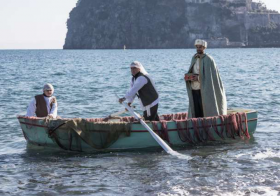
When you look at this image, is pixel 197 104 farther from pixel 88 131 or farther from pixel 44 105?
pixel 44 105

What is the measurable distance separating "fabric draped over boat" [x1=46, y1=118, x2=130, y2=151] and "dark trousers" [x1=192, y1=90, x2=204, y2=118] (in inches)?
81.2

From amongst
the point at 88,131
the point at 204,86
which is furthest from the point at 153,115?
the point at 88,131

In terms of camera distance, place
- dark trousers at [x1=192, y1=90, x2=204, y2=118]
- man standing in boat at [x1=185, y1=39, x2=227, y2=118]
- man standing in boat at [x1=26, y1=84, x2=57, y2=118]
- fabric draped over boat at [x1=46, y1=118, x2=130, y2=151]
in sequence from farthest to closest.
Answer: dark trousers at [x1=192, y1=90, x2=204, y2=118]
man standing in boat at [x1=185, y1=39, x2=227, y2=118]
man standing in boat at [x1=26, y1=84, x2=57, y2=118]
fabric draped over boat at [x1=46, y1=118, x2=130, y2=151]

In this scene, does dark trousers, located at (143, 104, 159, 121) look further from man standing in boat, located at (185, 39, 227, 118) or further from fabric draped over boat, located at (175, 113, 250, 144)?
man standing in boat, located at (185, 39, 227, 118)

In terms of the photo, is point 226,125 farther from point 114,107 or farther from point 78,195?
point 114,107

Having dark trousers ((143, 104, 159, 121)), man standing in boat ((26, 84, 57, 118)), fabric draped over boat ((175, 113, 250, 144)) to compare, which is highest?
man standing in boat ((26, 84, 57, 118))

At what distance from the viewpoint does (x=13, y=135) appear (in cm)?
1619

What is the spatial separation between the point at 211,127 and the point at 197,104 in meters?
0.80

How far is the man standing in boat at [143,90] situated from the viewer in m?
12.7

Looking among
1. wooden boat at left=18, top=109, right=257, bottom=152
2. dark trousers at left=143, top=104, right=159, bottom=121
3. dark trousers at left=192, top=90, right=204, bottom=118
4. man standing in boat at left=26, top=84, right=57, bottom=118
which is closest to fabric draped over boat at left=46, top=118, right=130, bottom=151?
wooden boat at left=18, top=109, right=257, bottom=152

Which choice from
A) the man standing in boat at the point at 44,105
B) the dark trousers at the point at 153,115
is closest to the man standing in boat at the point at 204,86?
the dark trousers at the point at 153,115

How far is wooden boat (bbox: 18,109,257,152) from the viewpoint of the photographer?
12.8 meters

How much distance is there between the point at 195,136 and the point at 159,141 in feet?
3.97

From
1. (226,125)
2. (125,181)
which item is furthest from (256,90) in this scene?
(125,181)
